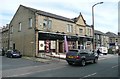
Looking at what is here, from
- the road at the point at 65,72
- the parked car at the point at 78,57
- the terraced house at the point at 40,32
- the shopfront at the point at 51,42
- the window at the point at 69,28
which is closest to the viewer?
the road at the point at 65,72

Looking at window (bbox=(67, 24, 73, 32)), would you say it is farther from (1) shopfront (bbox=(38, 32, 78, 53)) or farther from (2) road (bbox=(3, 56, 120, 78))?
(2) road (bbox=(3, 56, 120, 78))

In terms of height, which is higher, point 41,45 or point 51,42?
point 51,42

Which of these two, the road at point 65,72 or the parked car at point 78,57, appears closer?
the road at point 65,72

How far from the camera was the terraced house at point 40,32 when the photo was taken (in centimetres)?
3375

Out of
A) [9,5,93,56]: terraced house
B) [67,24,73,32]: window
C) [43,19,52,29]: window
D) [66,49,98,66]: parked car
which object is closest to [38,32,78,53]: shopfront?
[9,5,93,56]: terraced house

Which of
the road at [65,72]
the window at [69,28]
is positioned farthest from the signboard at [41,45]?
the road at [65,72]

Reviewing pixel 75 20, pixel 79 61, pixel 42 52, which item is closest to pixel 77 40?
pixel 75 20

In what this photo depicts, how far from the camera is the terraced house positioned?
3375cm

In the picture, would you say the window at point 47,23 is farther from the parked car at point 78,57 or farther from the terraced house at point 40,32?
the parked car at point 78,57

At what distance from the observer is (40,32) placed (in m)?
33.7

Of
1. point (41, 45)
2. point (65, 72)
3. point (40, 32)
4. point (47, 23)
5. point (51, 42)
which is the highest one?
point (47, 23)

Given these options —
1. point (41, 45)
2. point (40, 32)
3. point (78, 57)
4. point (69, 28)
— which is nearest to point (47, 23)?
point (40, 32)

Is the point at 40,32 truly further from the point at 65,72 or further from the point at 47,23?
the point at 65,72

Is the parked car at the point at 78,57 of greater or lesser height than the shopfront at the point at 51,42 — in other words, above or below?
below
